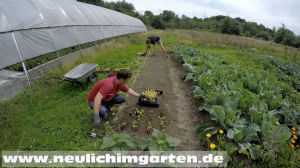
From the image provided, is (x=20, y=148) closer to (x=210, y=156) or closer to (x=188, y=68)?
(x=210, y=156)

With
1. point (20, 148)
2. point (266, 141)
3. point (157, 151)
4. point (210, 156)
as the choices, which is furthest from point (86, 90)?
point (266, 141)

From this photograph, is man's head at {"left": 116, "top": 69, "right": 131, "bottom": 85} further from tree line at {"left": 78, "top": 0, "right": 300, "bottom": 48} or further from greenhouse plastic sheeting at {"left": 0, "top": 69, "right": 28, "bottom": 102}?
tree line at {"left": 78, "top": 0, "right": 300, "bottom": 48}

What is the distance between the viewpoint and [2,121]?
341 cm

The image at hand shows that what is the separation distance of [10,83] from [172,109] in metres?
4.62

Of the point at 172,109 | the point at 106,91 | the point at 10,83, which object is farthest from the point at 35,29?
the point at 172,109

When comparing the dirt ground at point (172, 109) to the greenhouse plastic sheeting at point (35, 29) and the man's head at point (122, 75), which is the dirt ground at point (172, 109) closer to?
the man's head at point (122, 75)

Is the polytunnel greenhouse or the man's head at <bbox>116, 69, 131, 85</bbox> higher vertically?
the polytunnel greenhouse

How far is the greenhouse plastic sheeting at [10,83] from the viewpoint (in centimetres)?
449

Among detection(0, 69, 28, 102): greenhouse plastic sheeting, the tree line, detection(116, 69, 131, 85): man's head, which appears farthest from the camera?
the tree line

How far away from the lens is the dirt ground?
3248mm

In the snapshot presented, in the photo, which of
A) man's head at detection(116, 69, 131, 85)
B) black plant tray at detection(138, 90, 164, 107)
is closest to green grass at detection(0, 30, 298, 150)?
man's head at detection(116, 69, 131, 85)

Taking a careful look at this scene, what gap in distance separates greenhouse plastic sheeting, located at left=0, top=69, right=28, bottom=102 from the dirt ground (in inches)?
131

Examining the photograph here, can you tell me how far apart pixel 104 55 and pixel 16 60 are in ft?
16.0

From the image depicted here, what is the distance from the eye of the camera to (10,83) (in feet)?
15.3
